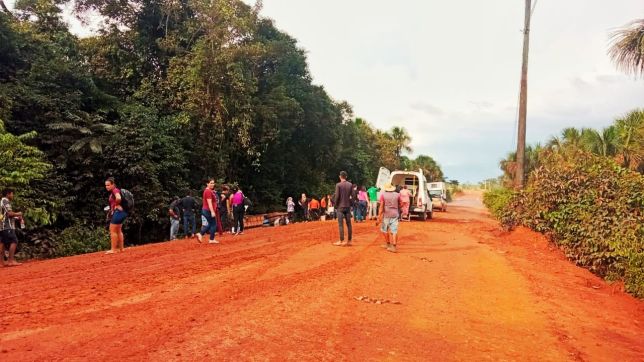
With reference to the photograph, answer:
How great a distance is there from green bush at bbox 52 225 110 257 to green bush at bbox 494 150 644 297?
1390 cm

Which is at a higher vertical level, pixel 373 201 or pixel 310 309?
pixel 373 201

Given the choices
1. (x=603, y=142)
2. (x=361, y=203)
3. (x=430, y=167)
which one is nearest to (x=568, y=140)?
(x=603, y=142)

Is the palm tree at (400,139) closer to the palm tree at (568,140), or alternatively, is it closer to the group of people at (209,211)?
the palm tree at (568,140)

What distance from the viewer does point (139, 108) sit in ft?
64.3

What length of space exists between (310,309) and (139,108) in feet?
52.0

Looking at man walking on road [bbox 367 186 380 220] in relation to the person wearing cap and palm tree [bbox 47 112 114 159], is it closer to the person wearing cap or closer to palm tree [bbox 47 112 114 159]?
the person wearing cap

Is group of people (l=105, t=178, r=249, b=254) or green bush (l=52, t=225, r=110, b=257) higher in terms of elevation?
group of people (l=105, t=178, r=249, b=254)

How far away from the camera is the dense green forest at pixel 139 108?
16500 mm

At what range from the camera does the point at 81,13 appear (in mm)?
22125

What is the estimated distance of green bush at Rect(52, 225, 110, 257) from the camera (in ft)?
50.5

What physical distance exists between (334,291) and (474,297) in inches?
86.2

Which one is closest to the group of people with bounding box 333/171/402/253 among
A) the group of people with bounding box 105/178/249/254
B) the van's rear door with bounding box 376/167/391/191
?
the group of people with bounding box 105/178/249/254

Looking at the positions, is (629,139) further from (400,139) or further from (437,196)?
(400,139)

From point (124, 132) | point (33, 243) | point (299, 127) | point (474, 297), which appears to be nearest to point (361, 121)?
point (299, 127)
